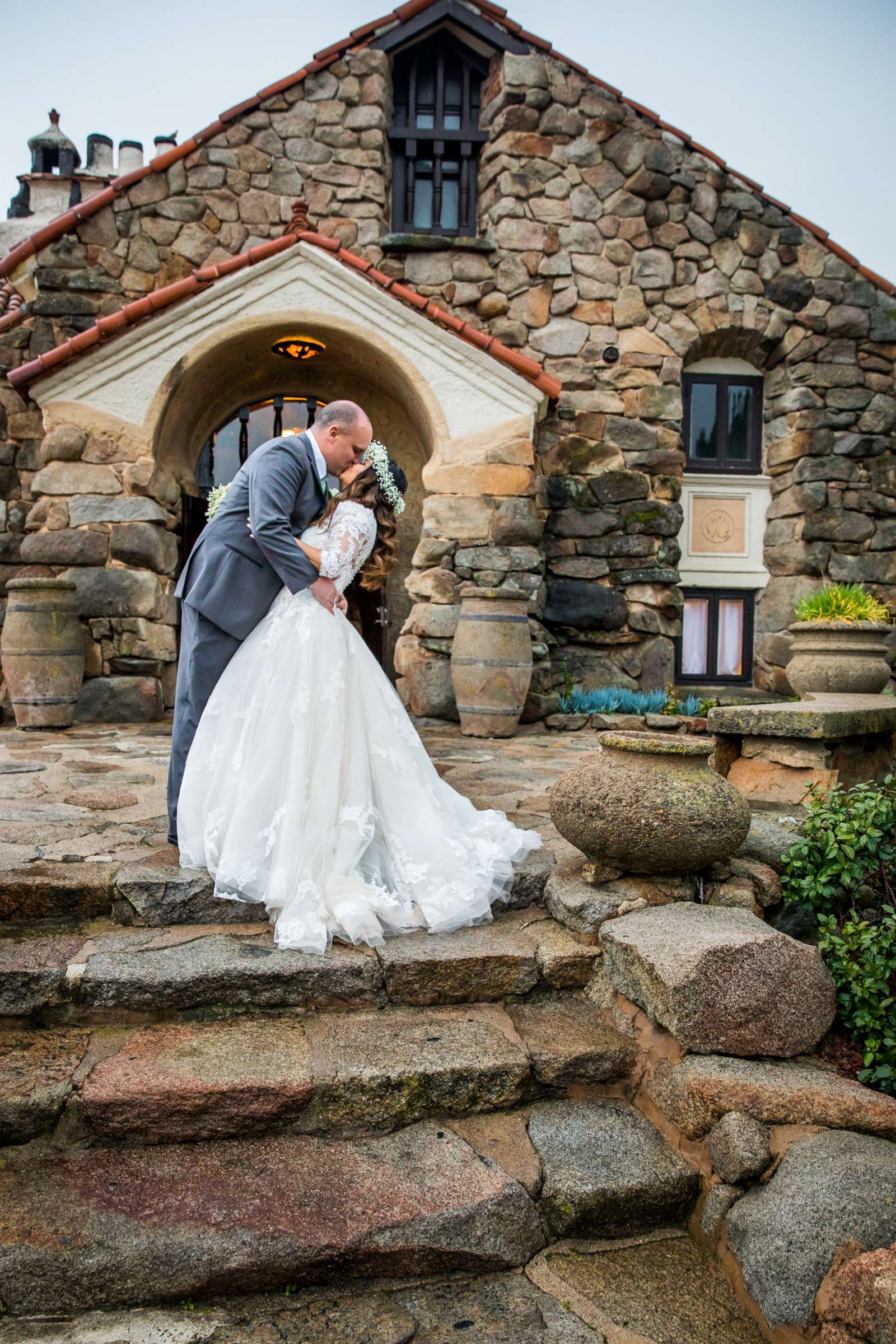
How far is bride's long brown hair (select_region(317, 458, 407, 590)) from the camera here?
343 centimetres

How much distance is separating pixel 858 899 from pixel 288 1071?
212 centimetres

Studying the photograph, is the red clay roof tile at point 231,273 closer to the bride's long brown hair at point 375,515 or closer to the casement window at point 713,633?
the casement window at point 713,633

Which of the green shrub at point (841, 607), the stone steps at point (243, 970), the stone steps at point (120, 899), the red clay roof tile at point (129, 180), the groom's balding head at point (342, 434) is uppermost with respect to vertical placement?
the red clay roof tile at point (129, 180)

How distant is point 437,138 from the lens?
864cm

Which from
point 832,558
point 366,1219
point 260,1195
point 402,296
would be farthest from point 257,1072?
point 832,558

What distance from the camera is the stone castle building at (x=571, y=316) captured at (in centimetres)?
802

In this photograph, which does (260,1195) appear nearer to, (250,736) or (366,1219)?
(366,1219)

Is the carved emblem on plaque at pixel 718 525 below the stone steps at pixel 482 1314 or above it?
above

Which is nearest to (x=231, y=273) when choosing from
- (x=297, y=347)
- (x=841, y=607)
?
(x=297, y=347)

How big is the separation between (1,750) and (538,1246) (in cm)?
→ 472

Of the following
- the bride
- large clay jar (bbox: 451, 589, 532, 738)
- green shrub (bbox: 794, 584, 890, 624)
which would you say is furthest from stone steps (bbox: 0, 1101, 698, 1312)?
green shrub (bbox: 794, 584, 890, 624)

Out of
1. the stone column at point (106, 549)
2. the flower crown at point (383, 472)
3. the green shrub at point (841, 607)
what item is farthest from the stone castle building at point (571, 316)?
the flower crown at point (383, 472)

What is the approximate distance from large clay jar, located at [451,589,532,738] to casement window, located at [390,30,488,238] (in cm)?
434

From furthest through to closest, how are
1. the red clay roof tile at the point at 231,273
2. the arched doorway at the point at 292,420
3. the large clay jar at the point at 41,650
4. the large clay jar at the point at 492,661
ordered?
the arched doorway at the point at 292,420 → the red clay roof tile at the point at 231,273 → the large clay jar at the point at 492,661 → the large clay jar at the point at 41,650
